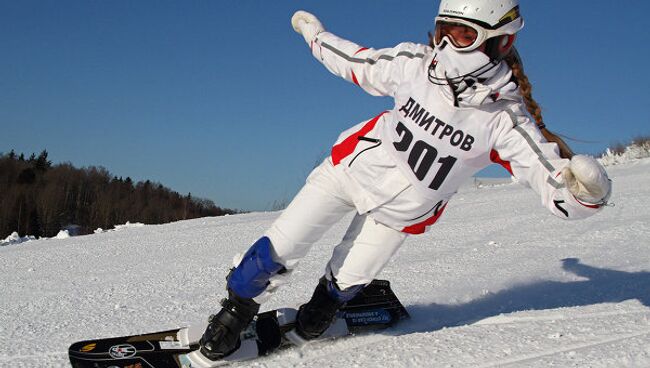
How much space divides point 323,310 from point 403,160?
89cm

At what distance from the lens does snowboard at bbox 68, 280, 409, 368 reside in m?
2.75

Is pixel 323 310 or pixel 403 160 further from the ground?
pixel 403 160

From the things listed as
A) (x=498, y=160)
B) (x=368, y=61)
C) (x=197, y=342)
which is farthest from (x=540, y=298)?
(x=197, y=342)

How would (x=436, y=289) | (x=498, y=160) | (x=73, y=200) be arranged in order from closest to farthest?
1. (x=498, y=160)
2. (x=436, y=289)
3. (x=73, y=200)

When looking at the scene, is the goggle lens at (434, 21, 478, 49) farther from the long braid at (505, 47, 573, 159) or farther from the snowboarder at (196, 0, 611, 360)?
the long braid at (505, 47, 573, 159)

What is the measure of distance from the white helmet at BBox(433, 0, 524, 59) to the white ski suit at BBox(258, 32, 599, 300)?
4.8 inches

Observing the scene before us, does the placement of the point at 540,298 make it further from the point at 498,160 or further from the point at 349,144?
the point at 349,144

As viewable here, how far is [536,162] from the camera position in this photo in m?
2.39

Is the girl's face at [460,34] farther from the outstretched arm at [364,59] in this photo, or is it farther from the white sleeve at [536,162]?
the white sleeve at [536,162]

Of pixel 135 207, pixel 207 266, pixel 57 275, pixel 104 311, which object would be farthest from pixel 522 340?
pixel 135 207

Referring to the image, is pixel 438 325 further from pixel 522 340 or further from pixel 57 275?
pixel 57 275

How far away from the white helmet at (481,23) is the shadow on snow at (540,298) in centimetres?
Result: 141

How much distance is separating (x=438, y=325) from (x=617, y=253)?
201cm

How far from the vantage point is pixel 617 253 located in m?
4.42
